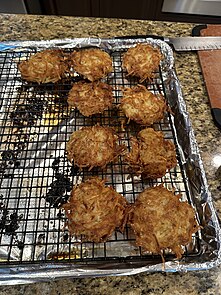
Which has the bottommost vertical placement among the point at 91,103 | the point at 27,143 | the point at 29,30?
the point at 27,143

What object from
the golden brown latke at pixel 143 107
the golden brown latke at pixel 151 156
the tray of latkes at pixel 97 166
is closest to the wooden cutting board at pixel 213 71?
the tray of latkes at pixel 97 166

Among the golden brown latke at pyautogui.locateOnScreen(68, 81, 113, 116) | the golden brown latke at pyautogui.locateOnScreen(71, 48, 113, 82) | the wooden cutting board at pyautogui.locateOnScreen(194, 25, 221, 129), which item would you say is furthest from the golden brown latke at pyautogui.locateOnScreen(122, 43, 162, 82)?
the wooden cutting board at pyautogui.locateOnScreen(194, 25, 221, 129)

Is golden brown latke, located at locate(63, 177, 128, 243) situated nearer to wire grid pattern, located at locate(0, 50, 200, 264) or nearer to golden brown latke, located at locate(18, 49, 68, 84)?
wire grid pattern, located at locate(0, 50, 200, 264)

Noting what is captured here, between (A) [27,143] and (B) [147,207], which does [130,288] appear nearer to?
(B) [147,207]

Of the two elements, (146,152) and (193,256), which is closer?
(193,256)

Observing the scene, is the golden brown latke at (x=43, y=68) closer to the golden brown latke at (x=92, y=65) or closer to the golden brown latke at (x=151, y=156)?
the golden brown latke at (x=92, y=65)

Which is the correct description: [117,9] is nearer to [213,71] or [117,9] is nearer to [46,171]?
[213,71]

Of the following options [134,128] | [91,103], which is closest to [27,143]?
[91,103]
